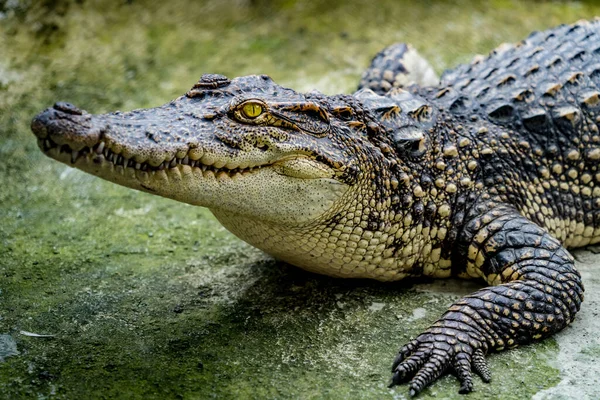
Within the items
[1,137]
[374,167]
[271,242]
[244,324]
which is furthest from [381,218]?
[1,137]

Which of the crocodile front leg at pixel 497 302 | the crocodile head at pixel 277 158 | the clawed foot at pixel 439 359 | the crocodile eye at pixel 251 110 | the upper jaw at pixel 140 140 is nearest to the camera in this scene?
the upper jaw at pixel 140 140

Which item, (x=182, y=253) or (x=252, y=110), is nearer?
(x=252, y=110)

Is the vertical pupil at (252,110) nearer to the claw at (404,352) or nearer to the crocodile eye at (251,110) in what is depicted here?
the crocodile eye at (251,110)

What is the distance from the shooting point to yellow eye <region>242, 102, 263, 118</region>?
3.96 metres

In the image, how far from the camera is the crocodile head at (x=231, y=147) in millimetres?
3451

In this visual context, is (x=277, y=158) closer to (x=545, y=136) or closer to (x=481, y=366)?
(x=481, y=366)

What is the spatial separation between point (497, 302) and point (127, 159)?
2.12 meters

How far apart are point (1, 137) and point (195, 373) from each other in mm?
3737

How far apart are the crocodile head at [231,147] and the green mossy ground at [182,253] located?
680 mm

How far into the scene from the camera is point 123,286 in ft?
15.1

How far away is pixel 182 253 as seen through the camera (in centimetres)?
506

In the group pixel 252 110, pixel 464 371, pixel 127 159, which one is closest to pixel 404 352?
pixel 464 371

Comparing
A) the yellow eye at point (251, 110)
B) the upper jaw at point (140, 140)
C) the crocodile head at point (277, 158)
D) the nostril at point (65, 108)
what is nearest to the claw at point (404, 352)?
the crocodile head at point (277, 158)

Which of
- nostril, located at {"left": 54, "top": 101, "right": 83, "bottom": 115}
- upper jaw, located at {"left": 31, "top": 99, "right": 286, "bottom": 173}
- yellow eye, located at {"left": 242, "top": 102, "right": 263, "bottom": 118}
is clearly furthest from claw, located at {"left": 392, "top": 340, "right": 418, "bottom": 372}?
nostril, located at {"left": 54, "top": 101, "right": 83, "bottom": 115}
